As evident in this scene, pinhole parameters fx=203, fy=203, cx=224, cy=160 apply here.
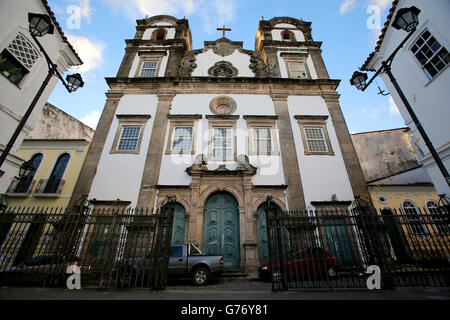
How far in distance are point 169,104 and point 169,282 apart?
10063 millimetres

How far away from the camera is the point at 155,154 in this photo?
452 inches

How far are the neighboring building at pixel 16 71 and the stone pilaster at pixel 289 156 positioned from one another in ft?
38.1

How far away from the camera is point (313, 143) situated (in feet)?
39.9

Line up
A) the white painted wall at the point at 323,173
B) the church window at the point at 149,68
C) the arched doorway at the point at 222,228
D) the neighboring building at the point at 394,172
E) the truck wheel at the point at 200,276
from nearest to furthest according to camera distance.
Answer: the truck wheel at the point at 200,276, the arched doorway at the point at 222,228, the white painted wall at the point at 323,173, the neighboring building at the point at 394,172, the church window at the point at 149,68

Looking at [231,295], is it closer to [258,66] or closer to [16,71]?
[16,71]

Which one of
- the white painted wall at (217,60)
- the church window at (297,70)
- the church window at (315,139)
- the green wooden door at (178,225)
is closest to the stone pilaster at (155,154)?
the green wooden door at (178,225)

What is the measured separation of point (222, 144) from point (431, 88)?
937cm

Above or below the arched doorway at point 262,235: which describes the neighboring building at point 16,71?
above

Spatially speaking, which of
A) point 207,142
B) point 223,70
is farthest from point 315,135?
point 223,70

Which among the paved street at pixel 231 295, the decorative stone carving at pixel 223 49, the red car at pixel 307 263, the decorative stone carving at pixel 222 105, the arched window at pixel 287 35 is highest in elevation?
the arched window at pixel 287 35

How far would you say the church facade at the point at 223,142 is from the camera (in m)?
10.3

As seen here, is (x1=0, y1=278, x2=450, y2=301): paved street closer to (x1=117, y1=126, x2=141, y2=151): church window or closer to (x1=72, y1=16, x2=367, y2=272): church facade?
(x1=72, y1=16, x2=367, y2=272): church facade

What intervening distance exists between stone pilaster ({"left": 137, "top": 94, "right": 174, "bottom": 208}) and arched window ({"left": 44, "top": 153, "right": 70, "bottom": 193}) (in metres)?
6.52

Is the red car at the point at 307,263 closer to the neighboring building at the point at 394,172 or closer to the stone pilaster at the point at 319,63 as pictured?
the neighboring building at the point at 394,172
